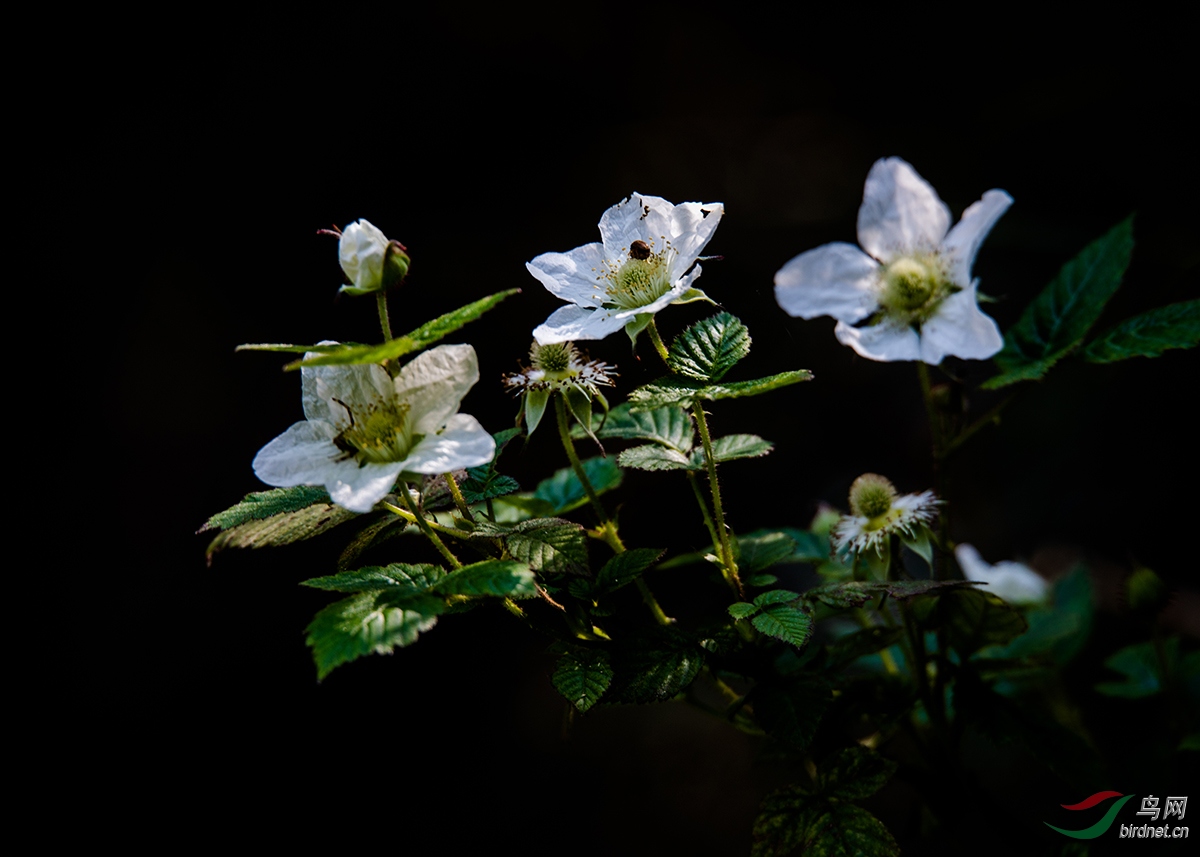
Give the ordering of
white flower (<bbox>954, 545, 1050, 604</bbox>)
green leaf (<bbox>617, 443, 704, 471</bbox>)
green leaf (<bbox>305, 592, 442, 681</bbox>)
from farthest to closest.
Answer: white flower (<bbox>954, 545, 1050, 604</bbox>), green leaf (<bbox>617, 443, 704, 471</bbox>), green leaf (<bbox>305, 592, 442, 681</bbox>)

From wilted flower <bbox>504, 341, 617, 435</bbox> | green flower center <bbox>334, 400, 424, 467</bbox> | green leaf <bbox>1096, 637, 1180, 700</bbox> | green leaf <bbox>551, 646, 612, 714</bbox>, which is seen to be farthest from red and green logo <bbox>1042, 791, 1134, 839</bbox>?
green flower center <bbox>334, 400, 424, 467</bbox>

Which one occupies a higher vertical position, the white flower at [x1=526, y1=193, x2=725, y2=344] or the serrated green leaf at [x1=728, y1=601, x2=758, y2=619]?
the white flower at [x1=526, y1=193, x2=725, y2=344]

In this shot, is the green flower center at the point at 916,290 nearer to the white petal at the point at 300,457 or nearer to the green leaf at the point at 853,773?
the green leaf at the point at 853,773

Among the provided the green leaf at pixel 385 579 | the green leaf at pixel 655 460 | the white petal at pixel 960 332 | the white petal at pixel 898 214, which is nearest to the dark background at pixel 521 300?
the white petal at pixel 898 214

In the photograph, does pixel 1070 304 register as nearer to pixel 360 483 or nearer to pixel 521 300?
pixel 360 483

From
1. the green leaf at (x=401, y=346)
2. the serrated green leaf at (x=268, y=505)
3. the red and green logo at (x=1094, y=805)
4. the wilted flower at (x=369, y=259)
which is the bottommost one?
the red and green logo at (x=1094, y=805)

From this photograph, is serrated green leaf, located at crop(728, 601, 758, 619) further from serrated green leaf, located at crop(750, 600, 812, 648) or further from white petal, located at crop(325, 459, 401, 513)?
white petal, located at crop(325, 459, 401, 513)

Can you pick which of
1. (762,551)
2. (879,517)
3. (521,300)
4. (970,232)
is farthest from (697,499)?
(521,300)
